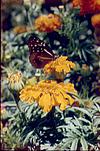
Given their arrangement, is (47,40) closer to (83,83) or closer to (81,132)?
(83,83)

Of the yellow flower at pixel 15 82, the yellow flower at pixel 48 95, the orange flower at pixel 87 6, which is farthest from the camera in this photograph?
the orange flower at pixel 87 6

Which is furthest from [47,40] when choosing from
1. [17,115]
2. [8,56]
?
[17,115]

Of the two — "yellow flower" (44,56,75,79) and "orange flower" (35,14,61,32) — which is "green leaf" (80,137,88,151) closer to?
"yellow flower" (44,56,75,79)

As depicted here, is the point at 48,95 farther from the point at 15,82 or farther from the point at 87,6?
the point at 87,6

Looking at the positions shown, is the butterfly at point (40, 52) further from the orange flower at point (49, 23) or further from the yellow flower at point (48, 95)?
the orange flower at point (49, 23)

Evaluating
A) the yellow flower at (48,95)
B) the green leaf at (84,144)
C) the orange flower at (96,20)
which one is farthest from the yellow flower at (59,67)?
the orange flower at (96,20)

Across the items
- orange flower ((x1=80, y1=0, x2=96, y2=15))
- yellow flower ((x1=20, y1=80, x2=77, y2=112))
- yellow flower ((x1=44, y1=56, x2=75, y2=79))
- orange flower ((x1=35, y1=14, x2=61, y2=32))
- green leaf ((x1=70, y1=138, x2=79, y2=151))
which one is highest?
orange flower ((x1=80, y1=0, x2=96, y2=15))

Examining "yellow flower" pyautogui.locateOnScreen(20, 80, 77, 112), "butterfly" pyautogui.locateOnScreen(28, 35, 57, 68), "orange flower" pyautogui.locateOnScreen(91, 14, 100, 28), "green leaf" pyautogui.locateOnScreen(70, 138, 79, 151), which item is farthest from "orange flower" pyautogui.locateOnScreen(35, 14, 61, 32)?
"green leaf" pyautogui.locateOnScreen(70, 138, 79, 151)
